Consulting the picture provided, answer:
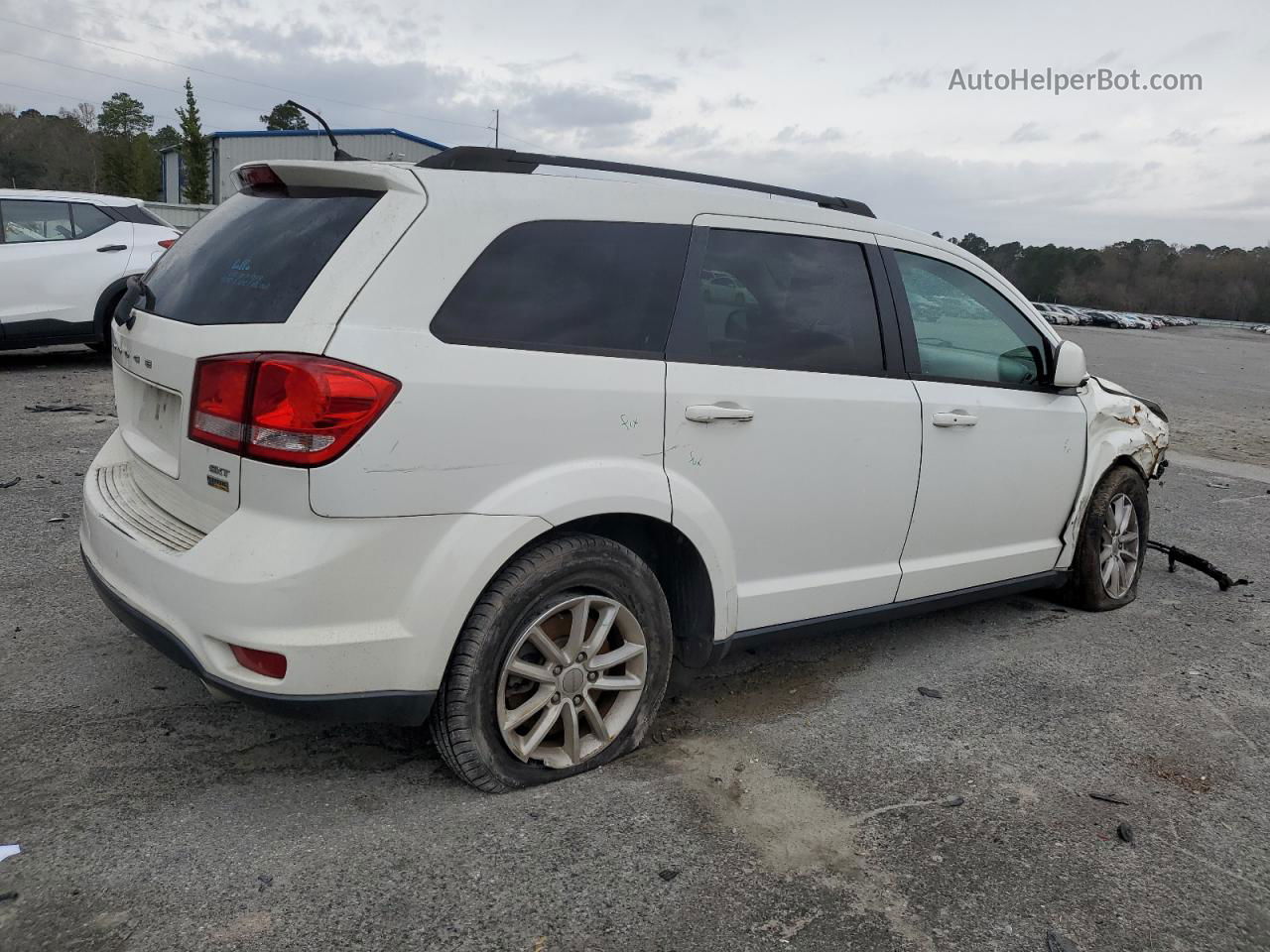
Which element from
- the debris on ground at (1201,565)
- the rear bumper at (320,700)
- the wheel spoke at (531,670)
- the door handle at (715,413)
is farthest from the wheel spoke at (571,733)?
the debris on ground at (1201,565)

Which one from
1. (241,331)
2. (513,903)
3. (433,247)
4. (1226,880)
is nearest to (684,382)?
(433,247)

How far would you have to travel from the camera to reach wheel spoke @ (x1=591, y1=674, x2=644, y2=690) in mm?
3074

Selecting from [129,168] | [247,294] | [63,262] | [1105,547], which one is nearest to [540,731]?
[247,294]

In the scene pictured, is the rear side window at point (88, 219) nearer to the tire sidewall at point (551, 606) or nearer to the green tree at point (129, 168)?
the tire sidewall at point (551, 606)

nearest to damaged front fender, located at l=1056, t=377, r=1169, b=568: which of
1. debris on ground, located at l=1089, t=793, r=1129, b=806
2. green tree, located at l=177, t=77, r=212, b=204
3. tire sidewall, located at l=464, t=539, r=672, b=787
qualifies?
debris on ground, located at l=1089, t=793, r=1129, b=806

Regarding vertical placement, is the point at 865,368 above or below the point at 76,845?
above

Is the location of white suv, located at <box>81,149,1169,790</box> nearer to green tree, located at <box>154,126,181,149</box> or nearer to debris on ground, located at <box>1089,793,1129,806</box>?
debris on ground, located at <box>1089,793,1129,806</box>

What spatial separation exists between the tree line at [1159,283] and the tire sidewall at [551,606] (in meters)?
141

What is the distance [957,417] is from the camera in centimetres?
395

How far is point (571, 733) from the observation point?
3.05 meters

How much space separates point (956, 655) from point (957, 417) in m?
1.13

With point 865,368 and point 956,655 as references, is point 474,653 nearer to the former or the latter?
point 865,368

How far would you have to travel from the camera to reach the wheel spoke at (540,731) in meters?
2.95

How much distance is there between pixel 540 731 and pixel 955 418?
204cm
